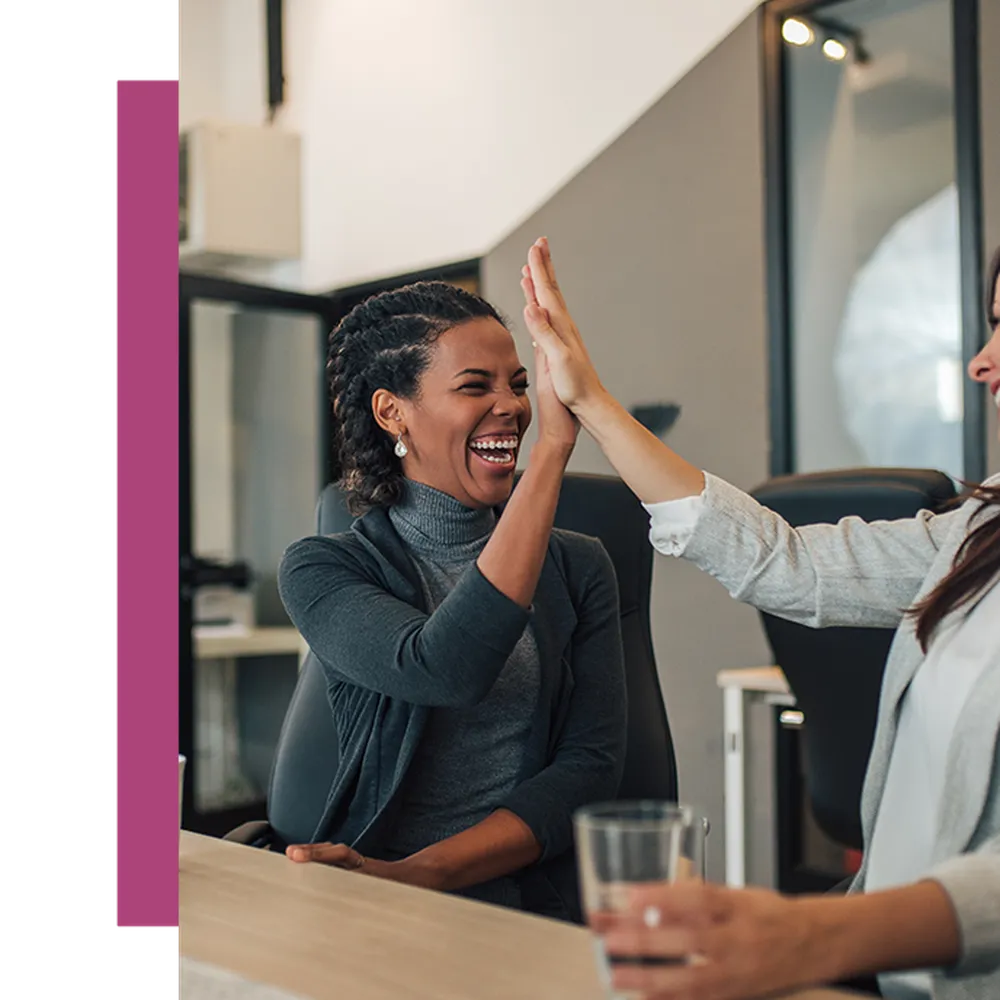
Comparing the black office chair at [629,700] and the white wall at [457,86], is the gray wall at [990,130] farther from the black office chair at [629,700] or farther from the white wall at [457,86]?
the black office chair at [629,700]

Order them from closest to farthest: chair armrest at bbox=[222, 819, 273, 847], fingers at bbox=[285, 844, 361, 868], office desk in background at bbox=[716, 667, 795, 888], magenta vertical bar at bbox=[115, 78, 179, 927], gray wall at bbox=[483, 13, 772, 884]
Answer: magenta vertical bar at bbox=[115, 78, 179, 927], fingers at bbox=[285, 844, 361, 868], chair armrest at bbox=[222, 819, 273, 847], office desk in background at bbox=[716, 667, 795, 888], gray wall at bbox=[483, 13, 772, 884]

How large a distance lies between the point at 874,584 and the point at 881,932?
55 centimetres

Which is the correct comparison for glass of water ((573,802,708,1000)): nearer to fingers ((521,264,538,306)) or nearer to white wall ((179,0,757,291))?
fingers ((521,264,538,306))

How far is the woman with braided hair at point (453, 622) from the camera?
1.01 m

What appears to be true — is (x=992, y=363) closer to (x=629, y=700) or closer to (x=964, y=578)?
(x=964, y=578)

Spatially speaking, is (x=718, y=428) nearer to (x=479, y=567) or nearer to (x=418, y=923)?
(x=479, y=567)

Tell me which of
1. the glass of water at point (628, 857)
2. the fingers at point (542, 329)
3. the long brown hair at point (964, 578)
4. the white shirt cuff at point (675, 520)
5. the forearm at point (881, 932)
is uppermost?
the fingers at point (542, 329)

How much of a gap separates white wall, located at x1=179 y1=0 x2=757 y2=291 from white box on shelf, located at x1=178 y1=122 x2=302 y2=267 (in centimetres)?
39

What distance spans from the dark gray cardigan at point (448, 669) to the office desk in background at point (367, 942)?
0.27m

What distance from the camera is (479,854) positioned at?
42.7 inches

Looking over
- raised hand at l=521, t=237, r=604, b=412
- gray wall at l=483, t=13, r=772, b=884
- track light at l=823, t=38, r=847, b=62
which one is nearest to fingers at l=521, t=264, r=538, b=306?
raised hand at l=521, t=237, r=604, b=412

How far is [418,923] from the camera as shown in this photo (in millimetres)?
623

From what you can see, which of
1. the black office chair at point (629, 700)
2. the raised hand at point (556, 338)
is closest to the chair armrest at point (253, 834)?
the black office chair at point (629, 700)

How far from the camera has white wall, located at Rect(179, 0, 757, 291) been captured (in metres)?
2.56
